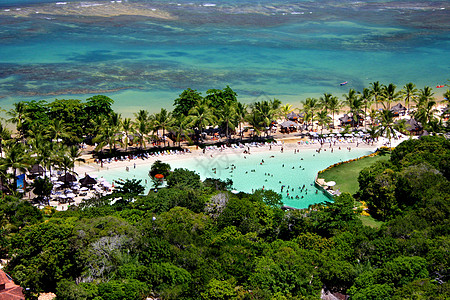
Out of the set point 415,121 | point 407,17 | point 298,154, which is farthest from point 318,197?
point 407,17

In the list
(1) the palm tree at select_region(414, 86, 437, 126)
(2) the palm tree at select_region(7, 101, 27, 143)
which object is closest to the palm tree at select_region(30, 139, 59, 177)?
(2) the palm tree at select_region(7, 101, 27, 143)

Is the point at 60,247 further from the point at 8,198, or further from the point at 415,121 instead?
the point at 415,121

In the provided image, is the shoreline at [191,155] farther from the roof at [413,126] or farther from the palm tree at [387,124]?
the roof at [413,126]

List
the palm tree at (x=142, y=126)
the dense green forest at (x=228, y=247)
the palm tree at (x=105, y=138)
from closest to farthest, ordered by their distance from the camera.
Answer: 1. the dense green forest at (x=228, y=247)
2. the palm tree at (x=105, y=138)
3. the palm tree at (x=142, y=126)

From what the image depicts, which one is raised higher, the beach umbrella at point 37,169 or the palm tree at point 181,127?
the palm tree at point 181,127

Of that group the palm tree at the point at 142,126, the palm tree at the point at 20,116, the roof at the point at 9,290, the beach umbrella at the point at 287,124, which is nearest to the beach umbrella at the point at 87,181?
the palm tree at the point at 142,126
